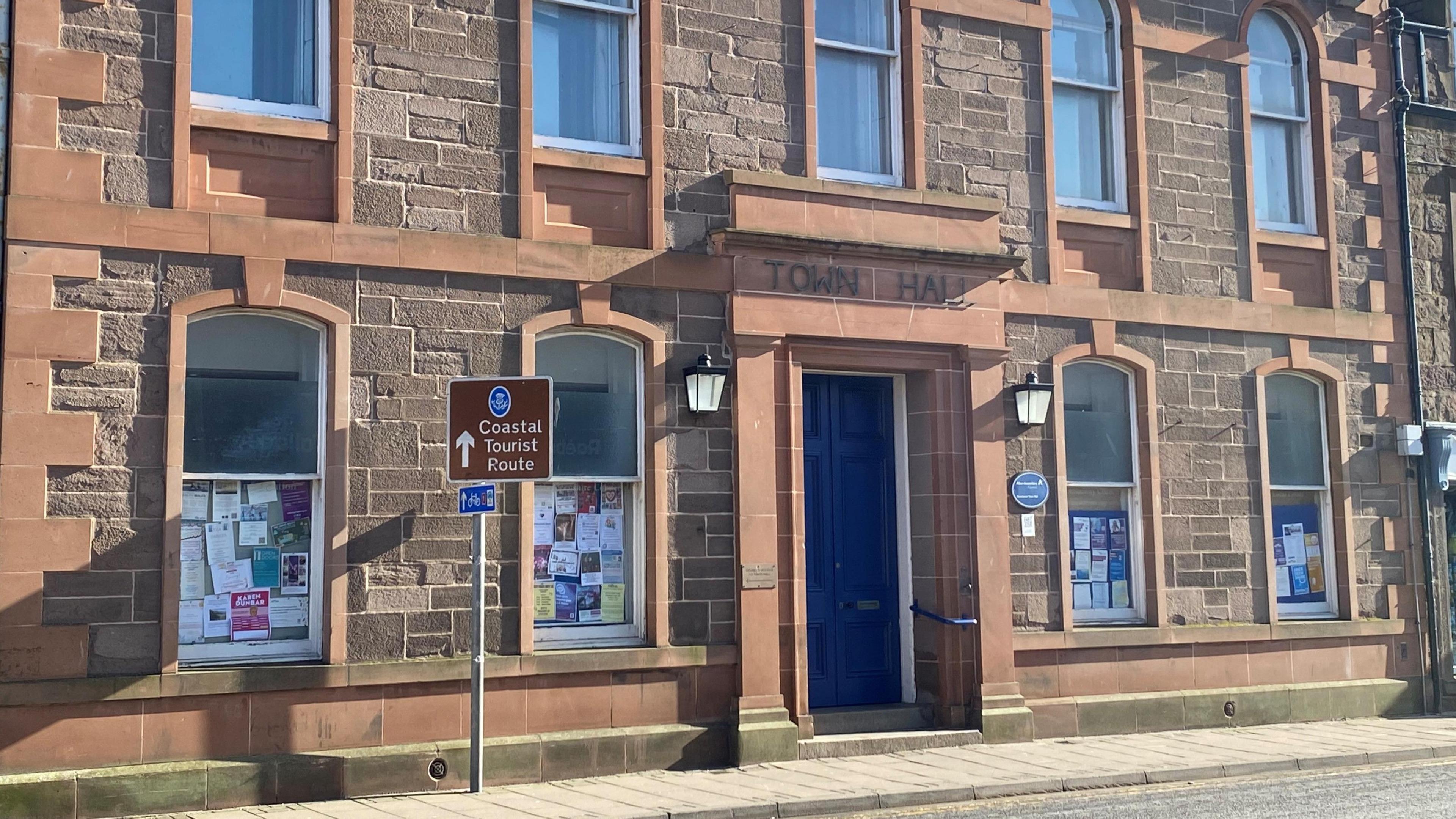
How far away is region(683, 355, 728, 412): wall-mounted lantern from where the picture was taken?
1245 centimetres

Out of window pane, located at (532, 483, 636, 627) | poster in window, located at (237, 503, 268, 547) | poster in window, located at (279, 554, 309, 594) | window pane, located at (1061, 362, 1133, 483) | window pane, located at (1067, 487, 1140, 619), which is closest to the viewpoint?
poster in window, located at (237, 503, 268, 547)

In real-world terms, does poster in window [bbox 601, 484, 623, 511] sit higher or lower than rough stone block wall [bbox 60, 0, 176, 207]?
lower

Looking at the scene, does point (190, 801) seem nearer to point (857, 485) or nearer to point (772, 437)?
point (772, 437)

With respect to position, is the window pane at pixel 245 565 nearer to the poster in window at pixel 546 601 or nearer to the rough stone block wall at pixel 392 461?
the rough stone block wall at pixel 392 461

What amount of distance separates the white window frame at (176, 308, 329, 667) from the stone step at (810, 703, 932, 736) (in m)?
4.38

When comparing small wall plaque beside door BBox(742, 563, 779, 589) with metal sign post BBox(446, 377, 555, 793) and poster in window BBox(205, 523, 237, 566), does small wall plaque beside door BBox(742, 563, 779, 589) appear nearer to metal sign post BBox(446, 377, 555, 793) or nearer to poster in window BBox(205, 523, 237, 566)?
metal sign post BBox(446, 377, 555, 793)

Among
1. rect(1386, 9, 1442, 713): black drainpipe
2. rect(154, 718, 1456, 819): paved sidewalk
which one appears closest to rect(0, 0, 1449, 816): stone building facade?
rect(1386, 9, 1442, 713): black drainpipe

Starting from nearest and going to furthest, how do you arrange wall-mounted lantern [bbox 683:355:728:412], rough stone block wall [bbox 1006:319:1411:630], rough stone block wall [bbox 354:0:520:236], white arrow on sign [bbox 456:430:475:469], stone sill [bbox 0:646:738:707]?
stone sill [bbox 0:646:738:707] < white arrow on sign [bbox 456:430:475:469] < rough stone block wall [bbox 354:0:520:236] < wall-mounted lantern [bbox 683:355:728:412] < rough stone block wall [bbox 1006:319:1411:630]

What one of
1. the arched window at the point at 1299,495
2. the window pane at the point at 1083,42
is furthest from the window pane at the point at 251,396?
the arched window at the point at 1299,495

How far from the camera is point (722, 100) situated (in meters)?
13.0

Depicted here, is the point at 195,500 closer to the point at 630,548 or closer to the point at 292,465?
the point at 292,465

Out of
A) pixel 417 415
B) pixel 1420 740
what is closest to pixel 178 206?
pixel 417 415

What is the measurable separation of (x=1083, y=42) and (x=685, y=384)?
19.7ft

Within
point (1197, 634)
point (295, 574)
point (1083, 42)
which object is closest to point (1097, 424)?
point (1197, 634)
